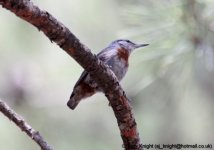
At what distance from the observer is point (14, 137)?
2.70 metres

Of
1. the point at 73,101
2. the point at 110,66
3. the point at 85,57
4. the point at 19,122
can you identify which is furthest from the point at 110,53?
the point at 85,57

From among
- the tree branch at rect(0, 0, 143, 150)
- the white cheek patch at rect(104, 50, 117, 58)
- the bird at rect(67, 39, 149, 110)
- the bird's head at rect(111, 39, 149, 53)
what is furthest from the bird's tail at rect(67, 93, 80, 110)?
the tree branch at rect(0, 0, 143, 150)

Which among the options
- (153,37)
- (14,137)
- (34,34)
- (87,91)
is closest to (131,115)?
(153,37)

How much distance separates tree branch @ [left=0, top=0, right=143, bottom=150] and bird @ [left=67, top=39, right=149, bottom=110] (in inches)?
25.8

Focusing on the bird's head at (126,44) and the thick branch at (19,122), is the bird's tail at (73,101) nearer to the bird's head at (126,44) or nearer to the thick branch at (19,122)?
the bird's head at (126,44)

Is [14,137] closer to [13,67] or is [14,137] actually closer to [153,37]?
[13,67]

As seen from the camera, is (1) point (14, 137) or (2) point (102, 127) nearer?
(1) point (14, 137)

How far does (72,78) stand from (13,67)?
349 millimetres

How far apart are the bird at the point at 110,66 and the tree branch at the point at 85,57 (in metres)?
0.66

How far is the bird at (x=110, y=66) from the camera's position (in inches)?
96.0

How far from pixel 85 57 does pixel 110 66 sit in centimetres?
121

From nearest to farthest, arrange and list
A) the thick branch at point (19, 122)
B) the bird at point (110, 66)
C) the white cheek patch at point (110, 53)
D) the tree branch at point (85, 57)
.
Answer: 1. the tree branch at point (85, 57)
2. the thick branch at point (19, 122)
3. the bird at point (110, 66)
4. the white cheek patch at point (110, 53)

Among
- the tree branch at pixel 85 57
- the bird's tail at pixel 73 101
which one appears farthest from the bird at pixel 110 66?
the tree branch at pixel 85 57

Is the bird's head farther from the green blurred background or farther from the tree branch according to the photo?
the tree branch
